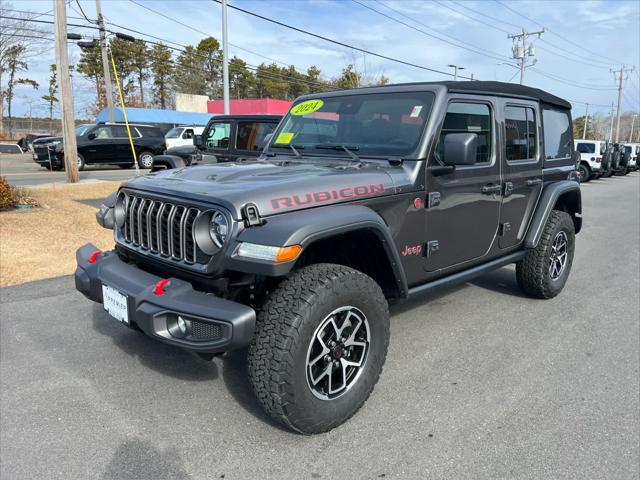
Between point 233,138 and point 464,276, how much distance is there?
19.8ft

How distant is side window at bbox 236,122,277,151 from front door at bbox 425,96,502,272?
524cm

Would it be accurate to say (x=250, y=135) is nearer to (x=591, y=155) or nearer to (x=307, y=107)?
(x=307, y=107)

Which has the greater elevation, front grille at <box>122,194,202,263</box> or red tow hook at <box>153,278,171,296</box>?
front grille at <box>122,194,202,263</box>

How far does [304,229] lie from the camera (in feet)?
8.06

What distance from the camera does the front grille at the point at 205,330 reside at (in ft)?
7.67

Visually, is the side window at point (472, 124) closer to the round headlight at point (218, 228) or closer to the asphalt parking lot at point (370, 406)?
the asphalt parking lot at point (370, 406)

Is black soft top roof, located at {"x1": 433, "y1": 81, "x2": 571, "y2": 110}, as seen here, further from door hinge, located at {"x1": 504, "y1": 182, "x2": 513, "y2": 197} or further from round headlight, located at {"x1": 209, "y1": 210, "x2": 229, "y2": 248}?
round headlight, located at {"x1": 209, "y1": 210, "x2": 229, "y2": 248}

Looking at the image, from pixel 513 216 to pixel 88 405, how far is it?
11.6 feet

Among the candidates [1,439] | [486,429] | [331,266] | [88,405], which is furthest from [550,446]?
[1,439]

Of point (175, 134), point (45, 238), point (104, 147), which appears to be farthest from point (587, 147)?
point (45, 238)

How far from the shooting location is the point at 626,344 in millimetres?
3920

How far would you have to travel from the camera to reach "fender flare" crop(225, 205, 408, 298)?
2.37 m

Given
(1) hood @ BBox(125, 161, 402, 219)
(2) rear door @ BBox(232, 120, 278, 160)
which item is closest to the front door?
(1) hood @ BBox(125, 161, 402, 219)

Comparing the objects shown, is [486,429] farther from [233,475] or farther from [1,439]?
[1,439]
